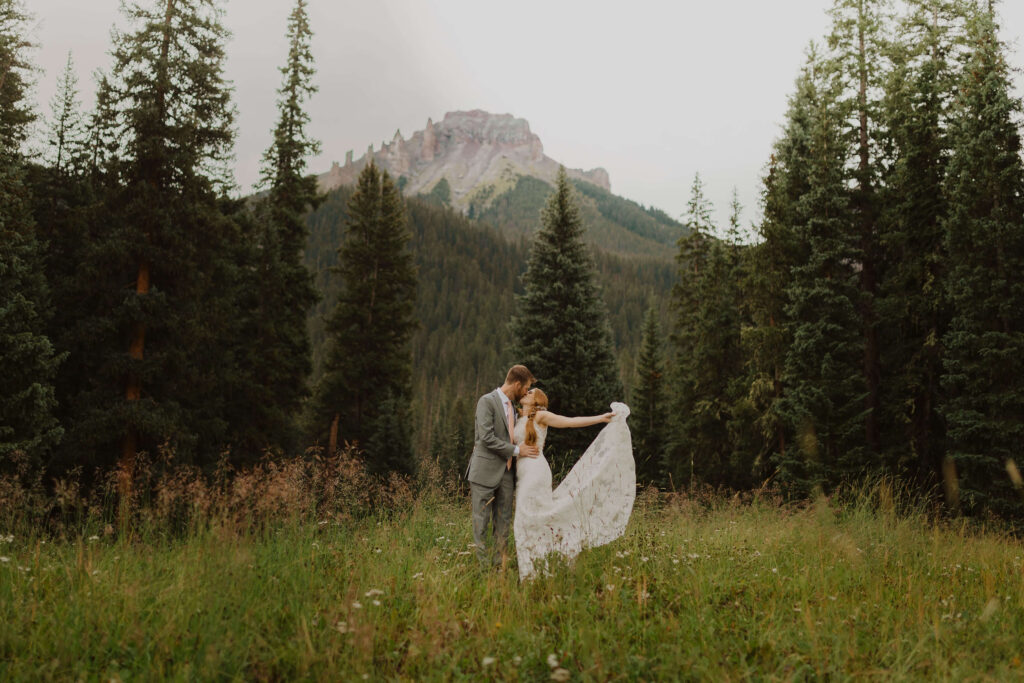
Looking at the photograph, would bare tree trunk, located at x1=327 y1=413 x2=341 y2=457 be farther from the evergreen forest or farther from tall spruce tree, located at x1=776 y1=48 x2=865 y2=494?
tall spruce tree, located at x1=776 y1=48 x2=865 y2=494

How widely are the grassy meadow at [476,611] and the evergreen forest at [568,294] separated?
3.51m

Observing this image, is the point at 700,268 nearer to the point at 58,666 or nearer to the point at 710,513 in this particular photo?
the point at 710,513

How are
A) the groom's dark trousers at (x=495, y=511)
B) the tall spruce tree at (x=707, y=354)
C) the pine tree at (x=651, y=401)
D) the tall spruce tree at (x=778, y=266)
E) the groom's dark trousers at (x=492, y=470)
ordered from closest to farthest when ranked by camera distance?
the groom's dark trousers at (x=495, y=511) → the groom's dark trousers at (x=492, y=470) → the tall spruce tree at (x=778, y=266) → the tall spruce tree at (x=707, y=354) → the pine tree at (x=651, y=401)

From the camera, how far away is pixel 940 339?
15711mm

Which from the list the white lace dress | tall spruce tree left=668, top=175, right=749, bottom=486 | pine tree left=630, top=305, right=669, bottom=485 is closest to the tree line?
tall spruce tree left=668, top=175, right=749, bottom=486

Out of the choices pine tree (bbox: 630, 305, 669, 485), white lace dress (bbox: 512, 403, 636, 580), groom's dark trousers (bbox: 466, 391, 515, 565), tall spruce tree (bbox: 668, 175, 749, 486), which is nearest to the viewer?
white lace dress (bbox: 512, 403, 636, 580)

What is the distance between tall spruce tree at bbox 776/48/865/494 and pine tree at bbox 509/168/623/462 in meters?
6.69

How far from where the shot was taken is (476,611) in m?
4.32

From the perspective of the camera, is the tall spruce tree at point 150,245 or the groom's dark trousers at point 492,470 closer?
the groom's dark trousers at point 492,470

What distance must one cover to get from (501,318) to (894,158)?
400 feet

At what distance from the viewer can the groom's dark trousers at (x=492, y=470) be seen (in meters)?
5.96

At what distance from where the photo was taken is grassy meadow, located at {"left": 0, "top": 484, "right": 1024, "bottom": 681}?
10.9ft

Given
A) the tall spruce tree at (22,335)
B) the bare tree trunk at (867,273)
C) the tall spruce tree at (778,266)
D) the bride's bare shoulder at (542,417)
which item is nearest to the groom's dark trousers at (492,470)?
the bride's bare shoulder at (542,417)

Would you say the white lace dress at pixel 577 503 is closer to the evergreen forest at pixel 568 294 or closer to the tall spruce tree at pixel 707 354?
the evergreen forest at pixel 568 294
